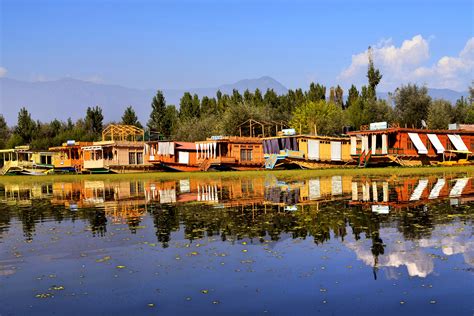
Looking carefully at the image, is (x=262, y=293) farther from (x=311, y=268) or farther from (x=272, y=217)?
(x=272, y=217)

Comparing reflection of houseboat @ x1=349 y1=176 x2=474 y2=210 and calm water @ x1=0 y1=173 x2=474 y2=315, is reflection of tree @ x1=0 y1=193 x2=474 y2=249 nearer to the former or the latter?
calm water @ x1=0 y1=173 x2=474 y2=315

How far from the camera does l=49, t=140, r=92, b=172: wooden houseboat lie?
66.9 meters

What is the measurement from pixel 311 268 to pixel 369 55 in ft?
343

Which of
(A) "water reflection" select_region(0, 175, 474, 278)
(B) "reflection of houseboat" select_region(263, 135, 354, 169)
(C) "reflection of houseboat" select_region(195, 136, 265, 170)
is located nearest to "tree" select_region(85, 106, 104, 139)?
(C) "reflection of houseboat" select_region(195, 136, 265, 170)

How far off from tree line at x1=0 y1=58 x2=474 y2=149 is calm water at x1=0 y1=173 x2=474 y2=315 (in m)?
48.3

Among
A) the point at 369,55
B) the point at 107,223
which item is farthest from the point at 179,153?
the point at 369,55

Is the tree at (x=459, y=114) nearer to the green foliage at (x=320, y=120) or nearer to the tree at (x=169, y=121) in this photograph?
the green foliage at (x=320, y=120)

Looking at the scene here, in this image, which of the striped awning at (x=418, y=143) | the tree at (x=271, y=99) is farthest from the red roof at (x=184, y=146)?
the tree at (x=271, y=99)

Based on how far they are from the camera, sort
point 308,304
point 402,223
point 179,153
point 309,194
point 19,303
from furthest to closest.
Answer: point 179,153 → point 309,194 → point 402,223 → point 19,303 → point 308,304

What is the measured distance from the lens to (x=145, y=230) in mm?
14180

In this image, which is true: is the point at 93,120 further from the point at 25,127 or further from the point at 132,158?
the point at 132,158

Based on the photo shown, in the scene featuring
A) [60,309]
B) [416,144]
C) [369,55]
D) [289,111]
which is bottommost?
[60,309]

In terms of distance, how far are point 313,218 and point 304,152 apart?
43.6m

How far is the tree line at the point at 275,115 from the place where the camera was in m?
78.1
